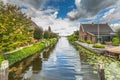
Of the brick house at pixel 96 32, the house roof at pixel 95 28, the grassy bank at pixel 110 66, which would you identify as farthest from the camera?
the house roof at pixel 95 28

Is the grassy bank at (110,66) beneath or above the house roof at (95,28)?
beneath

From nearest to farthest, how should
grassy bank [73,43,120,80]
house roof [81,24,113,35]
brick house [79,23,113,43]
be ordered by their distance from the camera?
1. grassy bank [73,43,120,80]
2. brick house [79,23,113,43]
3. house roof [81,24,113,35]

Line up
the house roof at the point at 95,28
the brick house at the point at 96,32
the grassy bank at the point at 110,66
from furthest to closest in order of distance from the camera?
the house roof at the point at 95,28
the brick house at the point at 96,32
the grassy bank at the point at 110,66

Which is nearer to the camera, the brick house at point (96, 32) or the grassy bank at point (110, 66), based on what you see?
the grassy bank at point (110, 66)

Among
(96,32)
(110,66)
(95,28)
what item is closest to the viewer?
(110,66)

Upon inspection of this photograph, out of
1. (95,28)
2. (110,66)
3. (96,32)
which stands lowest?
(110,66)

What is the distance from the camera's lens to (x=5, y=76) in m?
12.9

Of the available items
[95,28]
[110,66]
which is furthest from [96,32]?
[110,66]

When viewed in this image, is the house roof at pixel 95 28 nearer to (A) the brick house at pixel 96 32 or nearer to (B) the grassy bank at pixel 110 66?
(A) the brick house at pixel 96 32

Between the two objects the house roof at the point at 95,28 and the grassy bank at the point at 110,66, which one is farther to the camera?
the house roof at the point at 95,28

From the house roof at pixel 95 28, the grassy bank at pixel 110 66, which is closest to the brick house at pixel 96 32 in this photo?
the house roof at pixel 95 28

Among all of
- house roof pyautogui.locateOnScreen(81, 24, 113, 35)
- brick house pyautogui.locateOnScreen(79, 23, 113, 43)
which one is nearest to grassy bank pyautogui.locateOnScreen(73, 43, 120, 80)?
brick house pyautogui.locateOnScreen(79, 23, 113, 43)

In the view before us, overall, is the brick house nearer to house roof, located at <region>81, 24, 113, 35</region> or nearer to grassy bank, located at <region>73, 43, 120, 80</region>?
house roof, located at <region>81, 24, 113, 35</region>

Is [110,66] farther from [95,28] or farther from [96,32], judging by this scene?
[95,28]
